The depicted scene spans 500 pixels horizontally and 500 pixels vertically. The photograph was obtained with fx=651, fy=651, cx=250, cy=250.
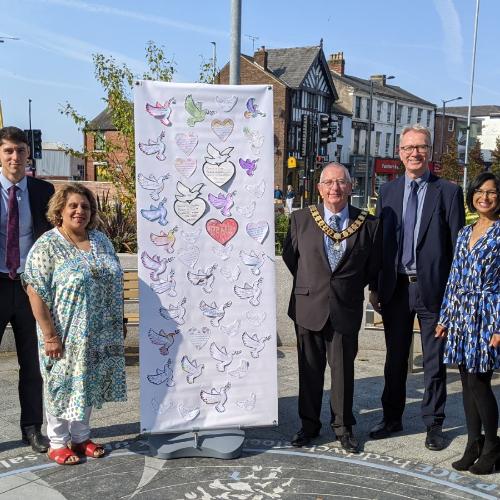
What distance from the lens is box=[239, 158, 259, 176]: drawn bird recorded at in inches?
168

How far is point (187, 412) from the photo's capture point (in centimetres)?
434

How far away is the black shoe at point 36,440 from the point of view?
14.3 ft

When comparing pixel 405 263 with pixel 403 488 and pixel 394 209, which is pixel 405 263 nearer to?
pixel 394 209

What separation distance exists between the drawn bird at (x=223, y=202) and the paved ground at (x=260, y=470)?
64.1 inches

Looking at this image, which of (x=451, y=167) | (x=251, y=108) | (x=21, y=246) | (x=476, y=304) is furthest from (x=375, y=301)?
(x=451, y=167)

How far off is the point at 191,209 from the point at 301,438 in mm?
1786

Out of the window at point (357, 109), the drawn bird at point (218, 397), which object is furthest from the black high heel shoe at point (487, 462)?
the window at point (357, 109)

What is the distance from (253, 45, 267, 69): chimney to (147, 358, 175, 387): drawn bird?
46.6 m

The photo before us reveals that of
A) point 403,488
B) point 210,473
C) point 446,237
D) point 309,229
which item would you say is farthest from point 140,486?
point 446,237

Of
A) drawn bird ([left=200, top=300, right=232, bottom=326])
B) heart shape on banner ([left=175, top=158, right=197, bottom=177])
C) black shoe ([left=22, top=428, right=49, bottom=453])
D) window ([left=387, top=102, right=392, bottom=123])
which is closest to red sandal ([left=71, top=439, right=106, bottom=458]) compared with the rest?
black shoe ([left=22, top=428, right=49, bottom=453])

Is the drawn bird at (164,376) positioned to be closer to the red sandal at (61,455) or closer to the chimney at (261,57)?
the red sandal at (61,455)

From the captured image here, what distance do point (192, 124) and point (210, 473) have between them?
7.20ft

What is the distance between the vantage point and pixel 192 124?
13.6 ft

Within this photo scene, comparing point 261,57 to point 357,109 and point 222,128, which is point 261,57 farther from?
point 222,128
